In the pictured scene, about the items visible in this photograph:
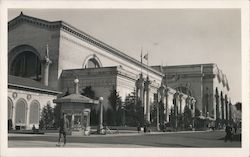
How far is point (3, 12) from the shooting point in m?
9.48

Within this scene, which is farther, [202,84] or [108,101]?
[202,84]

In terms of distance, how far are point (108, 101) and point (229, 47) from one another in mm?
9862

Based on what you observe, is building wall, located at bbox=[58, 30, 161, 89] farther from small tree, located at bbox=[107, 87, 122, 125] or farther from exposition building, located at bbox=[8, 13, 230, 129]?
small tree, located at bbox=[107, 87, 122, 125]

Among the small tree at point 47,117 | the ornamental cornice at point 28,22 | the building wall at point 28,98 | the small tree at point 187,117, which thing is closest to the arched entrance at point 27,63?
the ornamental cornice at point 28,22

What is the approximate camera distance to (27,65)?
22.0 meters

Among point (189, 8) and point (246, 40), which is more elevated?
point (189, 8)

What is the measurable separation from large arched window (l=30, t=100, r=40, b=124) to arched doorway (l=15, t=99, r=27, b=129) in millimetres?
387

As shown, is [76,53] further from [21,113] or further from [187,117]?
[187,117]

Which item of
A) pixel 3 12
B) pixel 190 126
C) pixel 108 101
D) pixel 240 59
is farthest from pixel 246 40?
pixel 190 126

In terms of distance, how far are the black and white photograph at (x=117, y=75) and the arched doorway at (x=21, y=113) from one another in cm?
4

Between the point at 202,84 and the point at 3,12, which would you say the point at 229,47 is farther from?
the point at 202,84

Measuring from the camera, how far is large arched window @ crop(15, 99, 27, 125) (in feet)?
52.4

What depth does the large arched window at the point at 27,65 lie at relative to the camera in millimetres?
21266

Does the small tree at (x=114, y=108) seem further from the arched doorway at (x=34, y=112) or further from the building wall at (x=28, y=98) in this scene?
the arched doorway at (x=34, y=112)
